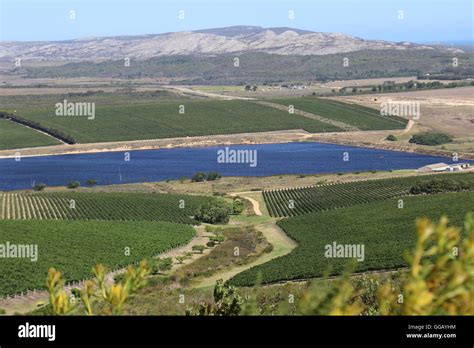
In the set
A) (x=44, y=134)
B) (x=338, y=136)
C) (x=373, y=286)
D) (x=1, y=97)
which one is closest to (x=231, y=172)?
(x=338, y=136)

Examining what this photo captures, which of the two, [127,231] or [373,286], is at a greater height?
[373,286]

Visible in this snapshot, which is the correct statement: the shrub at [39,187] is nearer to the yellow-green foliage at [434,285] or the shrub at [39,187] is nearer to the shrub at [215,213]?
the shrub at [215,213]

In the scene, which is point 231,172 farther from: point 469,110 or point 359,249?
point 469,110
